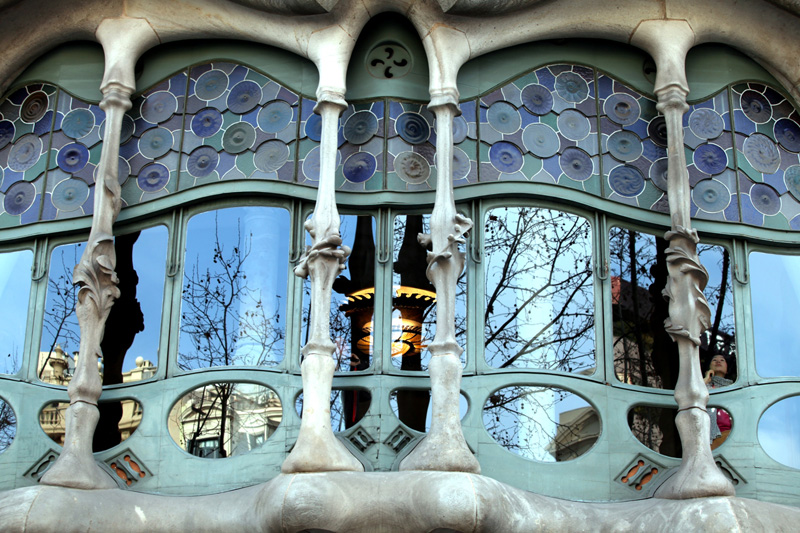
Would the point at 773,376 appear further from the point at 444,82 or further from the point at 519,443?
the point at 444,82

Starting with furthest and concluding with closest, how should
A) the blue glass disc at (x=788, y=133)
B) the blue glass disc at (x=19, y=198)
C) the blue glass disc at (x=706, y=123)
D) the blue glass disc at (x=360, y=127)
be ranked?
the blue glass disc at (x=788, y=133) < the blue glass disc at (x=19, y=198) < the blue glass disc at (x=706, y=123) < the blue glass disc at (x=360, y=127)

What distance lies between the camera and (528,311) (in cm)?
1152

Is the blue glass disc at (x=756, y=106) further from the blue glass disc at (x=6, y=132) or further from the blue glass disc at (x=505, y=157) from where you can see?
the blue glass disc at (x=6, y=132)

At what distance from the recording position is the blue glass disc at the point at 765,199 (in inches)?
477

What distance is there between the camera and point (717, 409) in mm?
11430

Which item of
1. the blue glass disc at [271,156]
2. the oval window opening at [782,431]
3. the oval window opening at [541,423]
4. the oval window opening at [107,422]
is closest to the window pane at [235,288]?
the blue glass disc at [271,156]

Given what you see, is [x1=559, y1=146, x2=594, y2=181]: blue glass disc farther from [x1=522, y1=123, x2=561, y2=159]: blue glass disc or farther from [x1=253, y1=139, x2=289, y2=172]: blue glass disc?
[x1=253, y1=139, x2=289, y2=172]: blue glass disc

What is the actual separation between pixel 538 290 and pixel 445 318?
1.24 metres

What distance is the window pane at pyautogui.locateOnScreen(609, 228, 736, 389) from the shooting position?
11.5 metres

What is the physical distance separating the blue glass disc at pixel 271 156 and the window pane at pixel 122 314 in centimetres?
112

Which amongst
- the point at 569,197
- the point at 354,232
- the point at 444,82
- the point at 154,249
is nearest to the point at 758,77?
the point at 569,197

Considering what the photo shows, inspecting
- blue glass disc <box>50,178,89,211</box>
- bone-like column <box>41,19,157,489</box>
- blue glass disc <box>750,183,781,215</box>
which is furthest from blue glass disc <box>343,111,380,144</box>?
blue glass disc <box>750,183,781,215</box>

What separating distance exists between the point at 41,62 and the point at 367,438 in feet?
17.6

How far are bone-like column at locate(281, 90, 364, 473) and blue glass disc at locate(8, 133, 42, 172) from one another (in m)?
3.12
